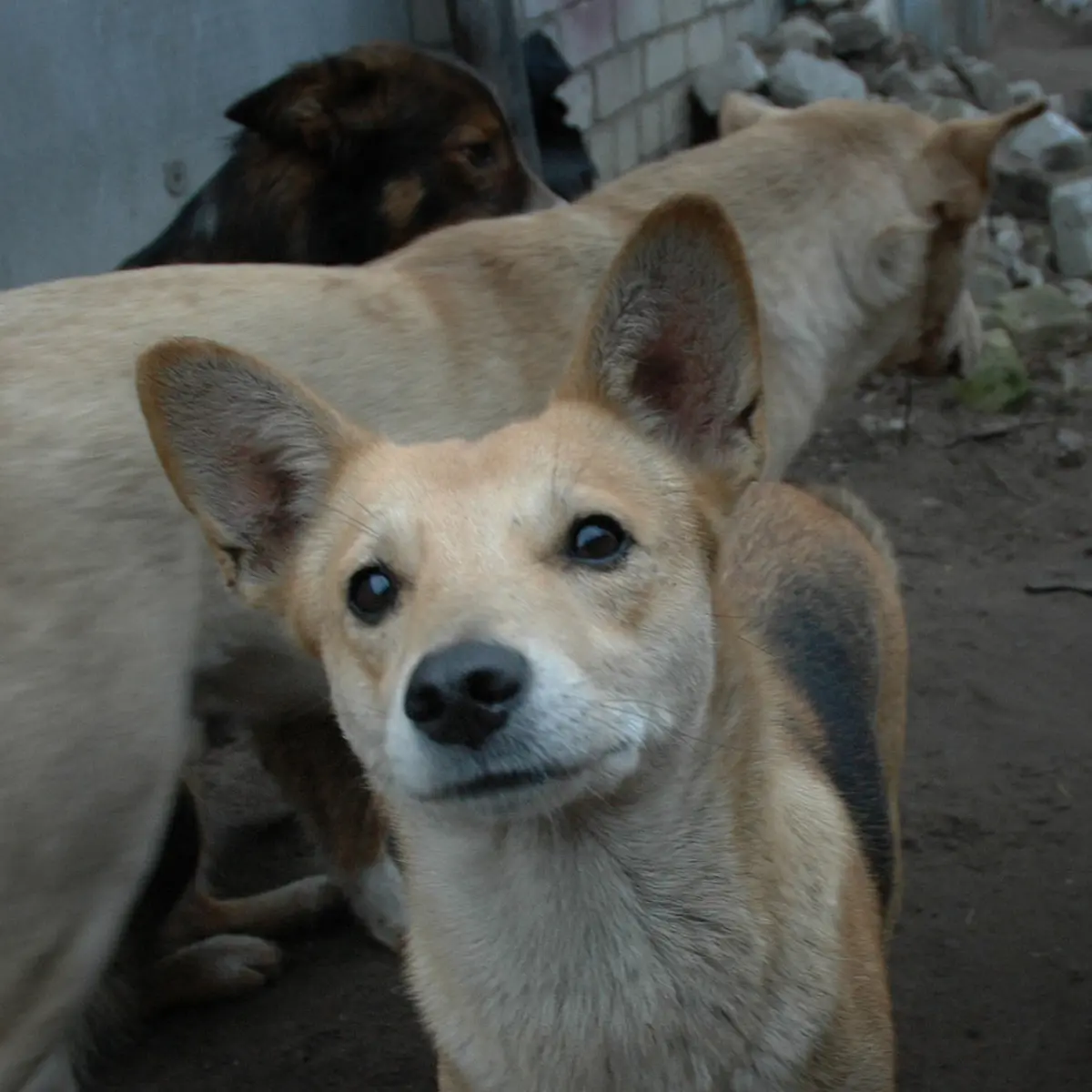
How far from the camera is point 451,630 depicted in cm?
191

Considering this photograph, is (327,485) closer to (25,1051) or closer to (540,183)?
(25,1051)

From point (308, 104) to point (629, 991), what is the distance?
10.2 feet

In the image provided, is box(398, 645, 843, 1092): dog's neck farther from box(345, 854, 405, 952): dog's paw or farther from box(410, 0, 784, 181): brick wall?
box(410, 0, 784, 181): brick wall

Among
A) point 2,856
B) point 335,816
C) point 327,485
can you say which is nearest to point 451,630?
point 327,485

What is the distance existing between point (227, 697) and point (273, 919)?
3.28 ft

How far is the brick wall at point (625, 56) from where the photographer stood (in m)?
7.25

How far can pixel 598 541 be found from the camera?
2.14m

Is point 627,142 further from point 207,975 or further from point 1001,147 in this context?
point 207,975

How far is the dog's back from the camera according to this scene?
292 cm

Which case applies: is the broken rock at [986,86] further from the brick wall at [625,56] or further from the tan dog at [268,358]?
the tan dog at [268,358]

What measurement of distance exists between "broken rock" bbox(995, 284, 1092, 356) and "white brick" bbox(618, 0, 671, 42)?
241 cm

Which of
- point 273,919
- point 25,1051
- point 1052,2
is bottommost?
point 1052,2

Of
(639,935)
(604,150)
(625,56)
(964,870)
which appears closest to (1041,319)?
(604,150)

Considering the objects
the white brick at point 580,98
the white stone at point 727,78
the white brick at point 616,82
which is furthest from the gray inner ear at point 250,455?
the white stone at point 727,78
